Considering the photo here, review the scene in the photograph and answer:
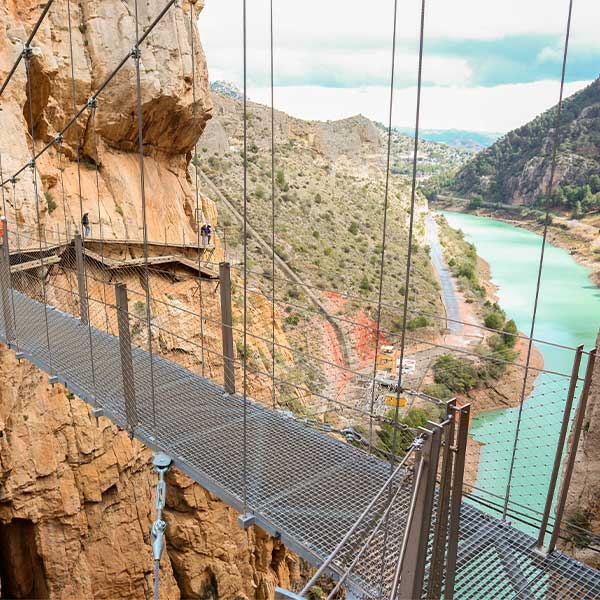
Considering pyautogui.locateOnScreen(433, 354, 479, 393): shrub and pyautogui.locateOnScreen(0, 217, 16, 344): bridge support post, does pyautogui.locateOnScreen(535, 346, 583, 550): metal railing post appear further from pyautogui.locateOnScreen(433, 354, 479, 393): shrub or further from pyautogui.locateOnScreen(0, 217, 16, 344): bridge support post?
pyautogui.locateOnScreen(433, 354, 479, 393): shrub

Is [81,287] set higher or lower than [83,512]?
higher

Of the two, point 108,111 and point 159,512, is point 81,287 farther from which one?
point 108,111

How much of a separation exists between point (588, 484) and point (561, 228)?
9.78 meters

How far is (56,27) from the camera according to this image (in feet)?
21.7

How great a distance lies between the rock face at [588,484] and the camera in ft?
8.29

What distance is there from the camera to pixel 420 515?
1.24 metres

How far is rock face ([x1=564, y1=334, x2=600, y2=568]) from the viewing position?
8.29 feet

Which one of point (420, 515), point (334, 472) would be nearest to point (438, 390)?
point (334, 472)

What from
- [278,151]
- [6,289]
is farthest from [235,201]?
[6,289]

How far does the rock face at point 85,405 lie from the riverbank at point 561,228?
429 cm

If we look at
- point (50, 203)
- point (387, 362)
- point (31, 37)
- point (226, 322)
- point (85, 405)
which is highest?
point (31, 37)

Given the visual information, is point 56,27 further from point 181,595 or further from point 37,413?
point 181,595

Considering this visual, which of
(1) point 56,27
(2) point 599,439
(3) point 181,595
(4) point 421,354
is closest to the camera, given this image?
(2) point 599,439

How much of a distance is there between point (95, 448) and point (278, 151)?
21.5 meters
